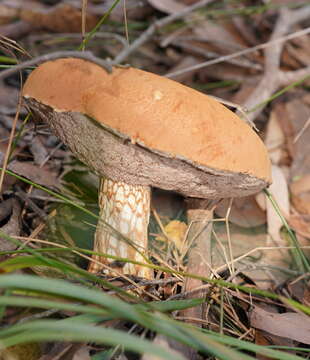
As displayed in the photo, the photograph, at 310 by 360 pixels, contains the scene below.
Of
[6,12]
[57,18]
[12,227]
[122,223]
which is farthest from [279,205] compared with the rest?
[6,12]

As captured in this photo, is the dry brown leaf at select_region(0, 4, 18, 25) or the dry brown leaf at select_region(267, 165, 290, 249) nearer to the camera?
the dry brown leaf at select_region(267, 165, 290, 249)

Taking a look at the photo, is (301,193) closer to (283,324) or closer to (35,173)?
(283,324)

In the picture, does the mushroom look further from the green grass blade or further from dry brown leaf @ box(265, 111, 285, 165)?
dry brown leaf @ box(265, 111, 285, 165)

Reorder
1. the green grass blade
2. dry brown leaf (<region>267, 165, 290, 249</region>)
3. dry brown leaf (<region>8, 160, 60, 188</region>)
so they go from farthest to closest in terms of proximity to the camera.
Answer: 1. dry brown leaf (<region>267, 165, 290, 249</region>)
2. dry brown leaf (<region>8, 160, 60, 188</region>)
3. the green grass blade

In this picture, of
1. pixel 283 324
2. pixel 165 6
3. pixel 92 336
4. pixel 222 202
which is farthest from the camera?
pixel 165 6

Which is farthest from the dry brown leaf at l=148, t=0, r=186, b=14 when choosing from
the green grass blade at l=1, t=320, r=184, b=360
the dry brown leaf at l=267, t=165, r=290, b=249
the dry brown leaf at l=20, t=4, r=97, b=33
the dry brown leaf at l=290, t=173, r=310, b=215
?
the green grass blade at l=1, t=320, r=184, b=360

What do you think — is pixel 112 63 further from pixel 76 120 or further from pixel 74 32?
pixel 74 32

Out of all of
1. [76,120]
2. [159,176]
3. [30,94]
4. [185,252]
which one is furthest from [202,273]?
[30,94]
